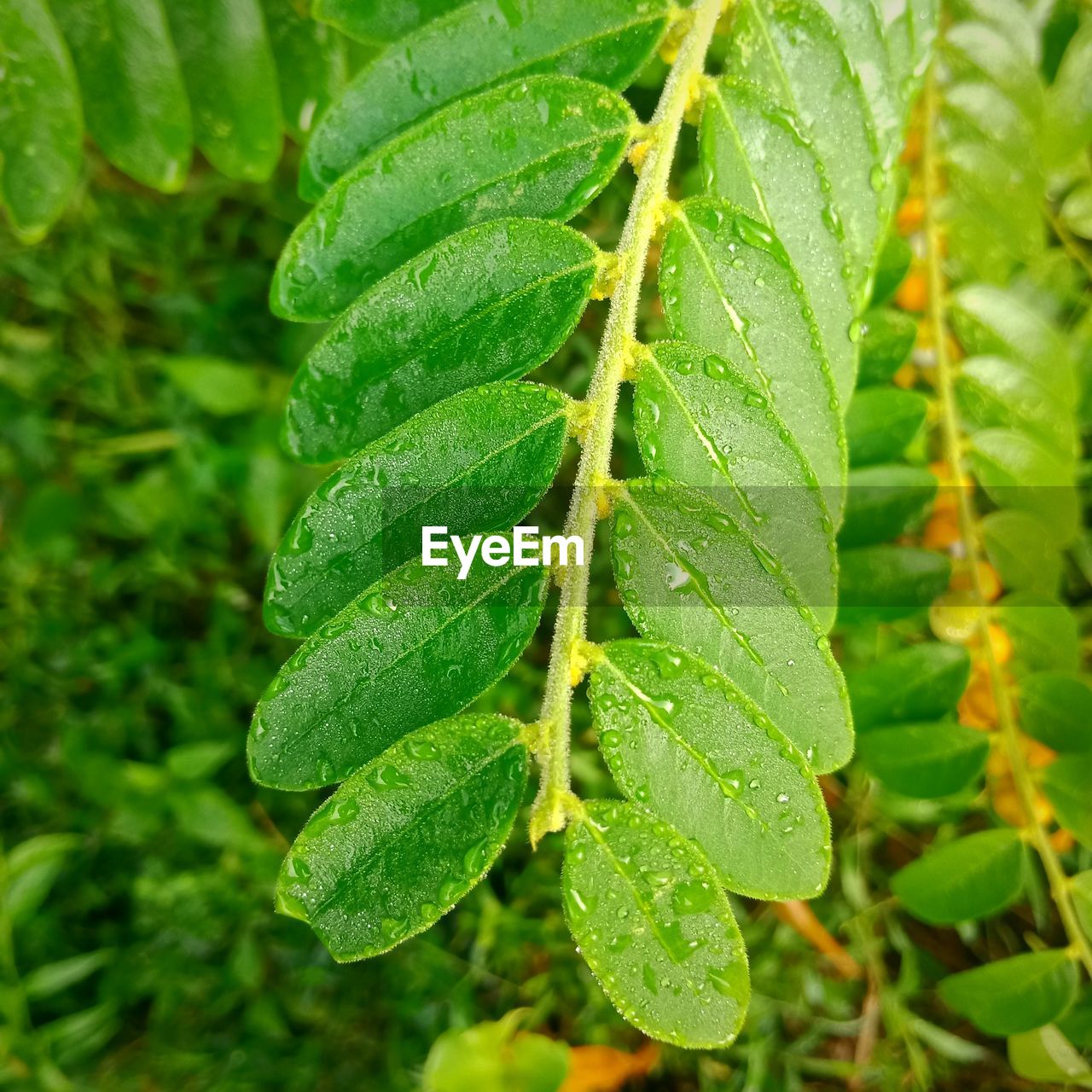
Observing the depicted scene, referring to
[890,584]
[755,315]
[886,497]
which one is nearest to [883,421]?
[886,497]

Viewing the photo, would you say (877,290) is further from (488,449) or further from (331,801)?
(331,801)

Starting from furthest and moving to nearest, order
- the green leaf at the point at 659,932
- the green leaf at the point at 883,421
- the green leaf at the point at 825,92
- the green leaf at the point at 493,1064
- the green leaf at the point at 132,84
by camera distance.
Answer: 1. the green leaf at the point at 493,1064
2. the green leaf at the point at 883,421
3. the green leaf at the point at 132,84
4. the green leaf at the point at 825,92
5. the green leaf at the point at 659,932

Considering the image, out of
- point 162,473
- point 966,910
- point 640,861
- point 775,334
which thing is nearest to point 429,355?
point 775,334

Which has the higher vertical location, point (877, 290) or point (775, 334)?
point (775, 334)

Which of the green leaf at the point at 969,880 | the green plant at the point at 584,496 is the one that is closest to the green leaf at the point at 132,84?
the green plant at the point at 584,496

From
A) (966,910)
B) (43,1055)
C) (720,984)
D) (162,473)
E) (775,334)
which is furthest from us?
(162,473)

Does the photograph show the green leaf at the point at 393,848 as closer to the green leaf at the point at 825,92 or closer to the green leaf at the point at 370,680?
the green leaf at the point at 370,680

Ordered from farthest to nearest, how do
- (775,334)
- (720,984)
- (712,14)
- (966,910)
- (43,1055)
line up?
1. (43,1055)
2. (966,910)
3. (712,14)
4. (775,334)
5. (720,984)
